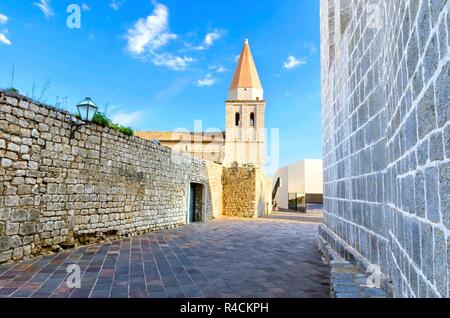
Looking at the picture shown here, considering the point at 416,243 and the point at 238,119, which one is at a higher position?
the point at 238,119

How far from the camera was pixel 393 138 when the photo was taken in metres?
2.21

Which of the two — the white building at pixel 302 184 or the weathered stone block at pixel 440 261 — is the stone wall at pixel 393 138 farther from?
the white building at pixel 302 184

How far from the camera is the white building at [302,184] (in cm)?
2411

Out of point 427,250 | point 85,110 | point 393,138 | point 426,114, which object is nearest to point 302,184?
point 85,110

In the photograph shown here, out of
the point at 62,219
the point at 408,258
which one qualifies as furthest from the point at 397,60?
the point at 62,219

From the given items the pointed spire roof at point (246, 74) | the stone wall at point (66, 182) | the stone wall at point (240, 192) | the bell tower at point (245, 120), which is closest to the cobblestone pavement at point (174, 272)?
the stone wall at point (66, 182)

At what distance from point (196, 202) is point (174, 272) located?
9.16m

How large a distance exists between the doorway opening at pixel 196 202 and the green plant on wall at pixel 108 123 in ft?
18.5

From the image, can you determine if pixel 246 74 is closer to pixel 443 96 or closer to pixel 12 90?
pixel 12 90

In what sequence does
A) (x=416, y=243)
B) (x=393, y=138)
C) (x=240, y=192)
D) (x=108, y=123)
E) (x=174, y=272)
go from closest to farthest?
(x=416, y=243) < (x=393, y=138) < (x=174, y=272) < (x=108, y=123) < (x=240, y=192)

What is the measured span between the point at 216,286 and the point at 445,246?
2.80m

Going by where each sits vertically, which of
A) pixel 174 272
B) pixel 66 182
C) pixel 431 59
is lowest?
pixel 174 272

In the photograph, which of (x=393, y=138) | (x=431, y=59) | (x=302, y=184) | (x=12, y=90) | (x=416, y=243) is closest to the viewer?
(x=431, y=59)
